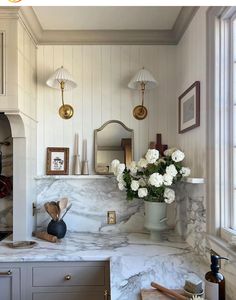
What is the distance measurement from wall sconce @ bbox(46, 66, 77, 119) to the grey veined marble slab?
3.35 feet

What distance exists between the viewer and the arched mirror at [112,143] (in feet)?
8.38

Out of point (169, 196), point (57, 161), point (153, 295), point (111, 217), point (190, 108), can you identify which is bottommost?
point (153, 295)

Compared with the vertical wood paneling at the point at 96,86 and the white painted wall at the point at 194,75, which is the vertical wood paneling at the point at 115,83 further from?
the white painted wall at the point at 194,75

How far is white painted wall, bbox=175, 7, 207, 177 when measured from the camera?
6.13 feet

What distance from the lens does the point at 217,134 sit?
5.53 feet

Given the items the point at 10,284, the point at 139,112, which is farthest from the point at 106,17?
the point at 10,284

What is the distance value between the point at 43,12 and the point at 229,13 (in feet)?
4.40

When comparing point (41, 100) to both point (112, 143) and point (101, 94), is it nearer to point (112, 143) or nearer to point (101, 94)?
point (101, 94)

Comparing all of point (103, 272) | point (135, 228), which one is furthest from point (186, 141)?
point (103, 272)

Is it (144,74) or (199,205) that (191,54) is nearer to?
(144,74)

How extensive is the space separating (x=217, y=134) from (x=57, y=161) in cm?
138

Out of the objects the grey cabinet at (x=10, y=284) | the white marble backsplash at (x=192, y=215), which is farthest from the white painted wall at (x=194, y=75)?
the grey cabinet at (x=10, y=284)

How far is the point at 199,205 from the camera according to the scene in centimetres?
192

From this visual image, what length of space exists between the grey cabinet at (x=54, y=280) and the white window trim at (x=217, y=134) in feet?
2.46
